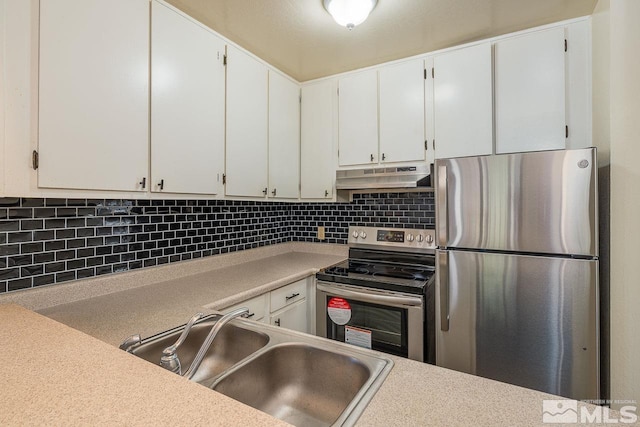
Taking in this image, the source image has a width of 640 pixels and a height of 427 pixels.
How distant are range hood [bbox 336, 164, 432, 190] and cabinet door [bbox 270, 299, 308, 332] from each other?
36.0 inches

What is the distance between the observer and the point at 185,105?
Answer: 1602mm

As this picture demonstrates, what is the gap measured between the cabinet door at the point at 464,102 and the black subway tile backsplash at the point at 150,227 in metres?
0.48

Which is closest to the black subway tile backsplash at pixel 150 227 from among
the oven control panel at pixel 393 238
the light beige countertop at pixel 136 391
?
the oven control panel at pixel 393 238

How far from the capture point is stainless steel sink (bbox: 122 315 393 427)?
2.95ft

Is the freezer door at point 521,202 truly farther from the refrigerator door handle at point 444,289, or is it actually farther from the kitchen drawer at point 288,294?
the kitchen drawer at point 288,294

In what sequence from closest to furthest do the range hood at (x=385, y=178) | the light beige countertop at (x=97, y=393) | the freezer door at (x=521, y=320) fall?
1. the light beige countertop at (x=97, y=393)
2. the freezer door at (x=521, y=320)
3. the range hood at (x=385, y=178)

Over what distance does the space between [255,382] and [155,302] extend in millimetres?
716

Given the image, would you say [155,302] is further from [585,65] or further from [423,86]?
[585,65]

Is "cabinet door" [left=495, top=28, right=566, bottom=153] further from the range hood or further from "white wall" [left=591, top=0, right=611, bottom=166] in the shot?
the range hood

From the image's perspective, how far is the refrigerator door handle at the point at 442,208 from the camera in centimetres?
170

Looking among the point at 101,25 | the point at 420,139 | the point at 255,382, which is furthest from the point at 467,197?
the point at 101,25

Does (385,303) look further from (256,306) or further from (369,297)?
(256,306)

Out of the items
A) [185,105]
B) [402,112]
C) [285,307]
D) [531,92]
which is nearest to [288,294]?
[285,307]

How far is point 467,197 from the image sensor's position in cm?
164
